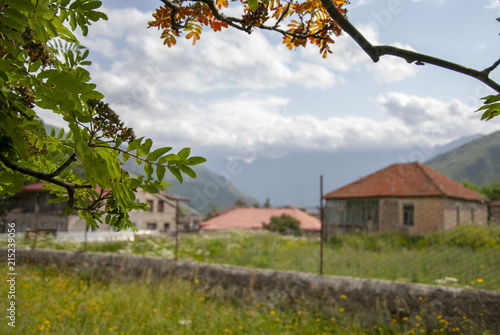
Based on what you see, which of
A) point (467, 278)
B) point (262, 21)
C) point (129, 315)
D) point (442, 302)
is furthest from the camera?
point (467, 278)

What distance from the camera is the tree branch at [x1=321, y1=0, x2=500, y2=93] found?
138 cm

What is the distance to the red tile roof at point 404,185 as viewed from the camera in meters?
20.5

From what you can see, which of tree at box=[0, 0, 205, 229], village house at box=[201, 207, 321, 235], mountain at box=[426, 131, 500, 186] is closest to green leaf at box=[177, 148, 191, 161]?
tree at box=[0, 0, 205, 229]

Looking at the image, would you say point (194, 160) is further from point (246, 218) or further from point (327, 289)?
point (246, 218)

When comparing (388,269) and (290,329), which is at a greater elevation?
(388,269)

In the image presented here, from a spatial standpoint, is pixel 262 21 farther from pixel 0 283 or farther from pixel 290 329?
pixel 0 283

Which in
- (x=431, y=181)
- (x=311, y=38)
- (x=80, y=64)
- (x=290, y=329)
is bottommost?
(x=290, y=329)

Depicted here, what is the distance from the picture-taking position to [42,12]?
1092mm

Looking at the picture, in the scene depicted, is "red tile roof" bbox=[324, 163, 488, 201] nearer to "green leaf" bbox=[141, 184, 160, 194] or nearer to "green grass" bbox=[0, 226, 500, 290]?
"green grass" bbox=[0, 226, 500, 290]

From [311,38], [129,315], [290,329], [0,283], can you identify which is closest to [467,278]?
[290,329]

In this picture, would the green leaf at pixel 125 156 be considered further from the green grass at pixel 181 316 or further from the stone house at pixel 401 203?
the stone house at pixel 401 203

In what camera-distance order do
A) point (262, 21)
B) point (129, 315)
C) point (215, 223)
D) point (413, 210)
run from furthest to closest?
point (215, 223) → point (413, 210) → point (129, 315) → point (262, 21)

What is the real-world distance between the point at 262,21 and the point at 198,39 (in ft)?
1.40

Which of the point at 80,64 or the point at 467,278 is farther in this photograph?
the point at 467,278
